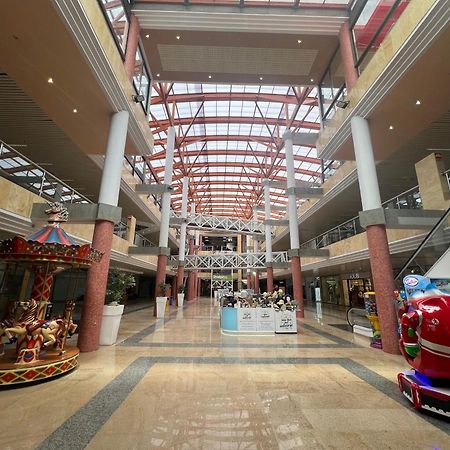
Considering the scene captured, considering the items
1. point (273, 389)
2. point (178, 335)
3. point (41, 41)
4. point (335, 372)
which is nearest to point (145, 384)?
point (273, 389)

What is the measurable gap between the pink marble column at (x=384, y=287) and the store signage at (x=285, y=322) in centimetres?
331

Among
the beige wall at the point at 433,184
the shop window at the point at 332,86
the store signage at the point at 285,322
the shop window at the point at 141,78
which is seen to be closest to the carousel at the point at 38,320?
the store signage at the point at 285,322

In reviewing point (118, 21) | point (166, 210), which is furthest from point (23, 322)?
point (166, 210)

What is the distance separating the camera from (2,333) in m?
4.61

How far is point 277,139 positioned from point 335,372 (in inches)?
810

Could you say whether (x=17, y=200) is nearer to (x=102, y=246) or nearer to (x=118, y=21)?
(x=102, y=246)

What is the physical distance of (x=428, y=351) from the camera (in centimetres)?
347

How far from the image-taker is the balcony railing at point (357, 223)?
8773 millimetres

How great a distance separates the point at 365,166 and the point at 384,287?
3.75 m

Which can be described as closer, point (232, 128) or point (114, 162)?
point (114, 162)

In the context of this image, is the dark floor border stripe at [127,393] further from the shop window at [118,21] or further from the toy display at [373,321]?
the shop window at [118,21]

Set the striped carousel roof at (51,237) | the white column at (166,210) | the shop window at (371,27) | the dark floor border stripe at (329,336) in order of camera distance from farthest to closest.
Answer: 1. the white column at (166,210)
2. the shop window at (371,27)
3. the dark floor border stripe at (329,336)
4. the striped carousel roof at (51,237)

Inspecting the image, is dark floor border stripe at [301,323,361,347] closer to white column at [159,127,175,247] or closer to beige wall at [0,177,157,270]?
white column at [159,127,175,247]

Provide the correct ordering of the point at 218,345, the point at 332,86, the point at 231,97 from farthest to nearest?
the point at 231,97 → the point at 332,86 → the point at 218,345
